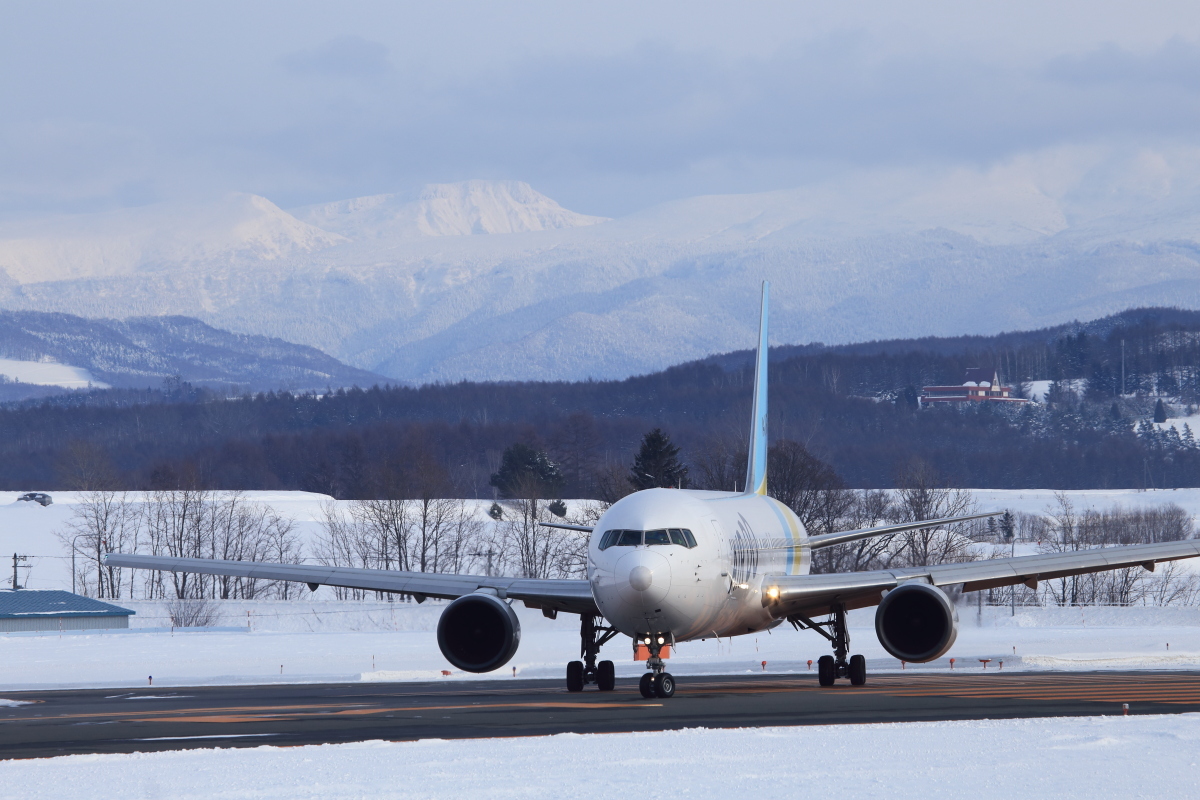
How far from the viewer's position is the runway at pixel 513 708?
20047 mm

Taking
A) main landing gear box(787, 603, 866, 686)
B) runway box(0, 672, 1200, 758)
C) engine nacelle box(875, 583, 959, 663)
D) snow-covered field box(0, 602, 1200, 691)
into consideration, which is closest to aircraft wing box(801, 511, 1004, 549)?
main landing gear box(787, 603, 866, 686)

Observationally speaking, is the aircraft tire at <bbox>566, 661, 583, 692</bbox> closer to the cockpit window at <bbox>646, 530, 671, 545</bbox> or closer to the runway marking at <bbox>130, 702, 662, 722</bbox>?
the runway marking at <bbox>130, 702, 662, 722</bbox>

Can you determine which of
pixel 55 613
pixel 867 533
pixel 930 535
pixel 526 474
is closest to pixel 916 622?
pixel 867 533

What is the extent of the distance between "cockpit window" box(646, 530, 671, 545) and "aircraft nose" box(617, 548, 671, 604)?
0.38 m

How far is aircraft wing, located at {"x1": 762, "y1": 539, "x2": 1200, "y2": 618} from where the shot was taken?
27.3m

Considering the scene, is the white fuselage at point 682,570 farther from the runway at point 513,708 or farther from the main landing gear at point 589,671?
the main landing gear at point 589,671

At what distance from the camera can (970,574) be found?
27344 mm

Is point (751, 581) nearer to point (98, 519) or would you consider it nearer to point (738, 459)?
point (738, 459)

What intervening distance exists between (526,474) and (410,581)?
319 feet

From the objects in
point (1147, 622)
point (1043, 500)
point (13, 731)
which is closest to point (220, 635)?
point (1147, 622)

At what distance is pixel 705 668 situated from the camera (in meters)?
38.0

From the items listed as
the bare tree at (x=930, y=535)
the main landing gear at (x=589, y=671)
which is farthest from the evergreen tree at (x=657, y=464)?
the main landing gear at (x=589, y=671)

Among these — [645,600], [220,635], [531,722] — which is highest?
[645,600]

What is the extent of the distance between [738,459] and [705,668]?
5803cm
